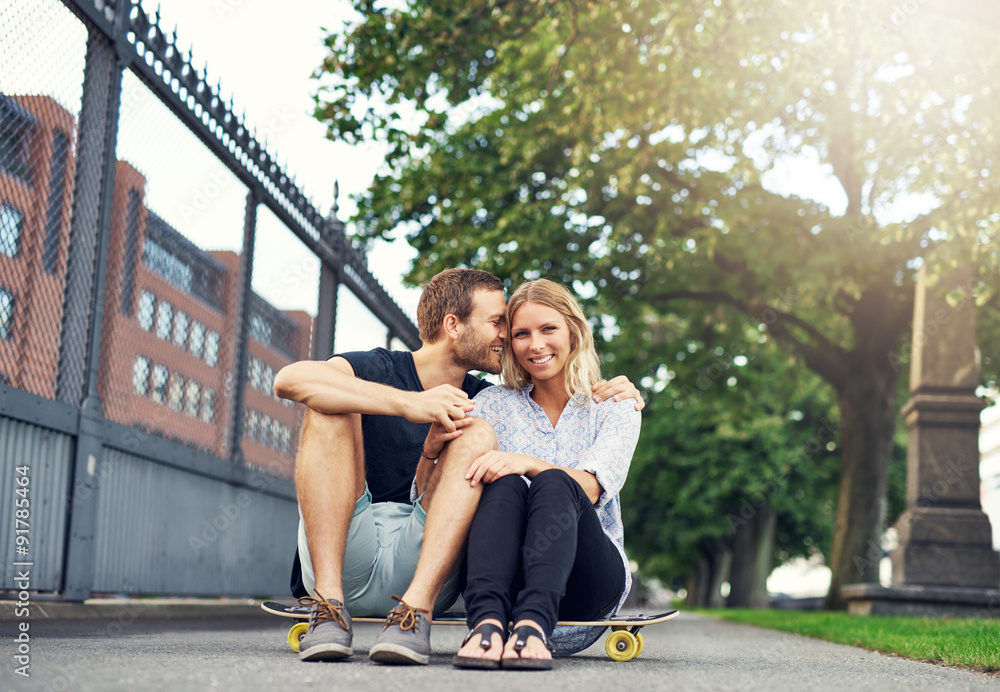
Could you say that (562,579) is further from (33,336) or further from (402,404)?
(33,336)

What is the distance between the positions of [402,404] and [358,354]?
39 centimetres

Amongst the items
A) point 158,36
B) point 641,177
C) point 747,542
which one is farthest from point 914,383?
point 747,542

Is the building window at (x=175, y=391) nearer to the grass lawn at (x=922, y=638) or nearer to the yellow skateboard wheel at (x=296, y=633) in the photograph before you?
the yellow skateboard wheel at (x=296, y=633)

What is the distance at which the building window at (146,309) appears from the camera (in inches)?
239

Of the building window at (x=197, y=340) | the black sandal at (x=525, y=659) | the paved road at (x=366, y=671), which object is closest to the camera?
the paved road at (x=366, y=671)

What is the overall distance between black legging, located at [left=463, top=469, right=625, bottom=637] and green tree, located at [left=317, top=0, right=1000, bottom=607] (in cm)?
574

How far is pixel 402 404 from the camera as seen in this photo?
330 cm

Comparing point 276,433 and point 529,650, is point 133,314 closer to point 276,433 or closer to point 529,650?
point 276,433

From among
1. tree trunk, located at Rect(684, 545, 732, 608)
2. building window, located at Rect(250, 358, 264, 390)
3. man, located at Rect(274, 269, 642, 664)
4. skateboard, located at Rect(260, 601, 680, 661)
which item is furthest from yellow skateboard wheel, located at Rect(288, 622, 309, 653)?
Answer: tree trunk, located at Rect(684, 545, 732, 608)

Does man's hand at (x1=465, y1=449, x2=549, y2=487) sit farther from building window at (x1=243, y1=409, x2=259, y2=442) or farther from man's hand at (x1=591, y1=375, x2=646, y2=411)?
building window at (x1=243, y1=409, x2=259, y2=442)

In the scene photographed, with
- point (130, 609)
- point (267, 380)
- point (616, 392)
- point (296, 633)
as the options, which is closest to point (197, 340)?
point (267, 380)

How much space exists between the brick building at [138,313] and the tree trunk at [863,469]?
7.63 meters

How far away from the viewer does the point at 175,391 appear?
6.64 metres

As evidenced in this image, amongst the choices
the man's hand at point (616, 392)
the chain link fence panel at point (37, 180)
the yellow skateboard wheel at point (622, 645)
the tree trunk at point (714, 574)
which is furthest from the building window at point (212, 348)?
the tree trunk at point (714, 574)
